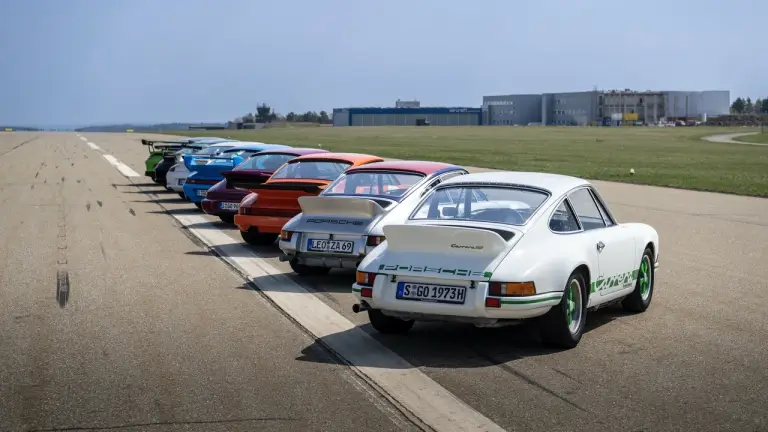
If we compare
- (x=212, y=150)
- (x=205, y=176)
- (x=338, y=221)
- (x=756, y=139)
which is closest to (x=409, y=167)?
(x=338, y=221)

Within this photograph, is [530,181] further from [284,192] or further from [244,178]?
[244,178]

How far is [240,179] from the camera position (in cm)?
1630

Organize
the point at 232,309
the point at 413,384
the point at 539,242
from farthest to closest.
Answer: the point at 232,309, the point at 539,242, the point at 413,384

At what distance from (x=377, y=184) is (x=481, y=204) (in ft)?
11.7

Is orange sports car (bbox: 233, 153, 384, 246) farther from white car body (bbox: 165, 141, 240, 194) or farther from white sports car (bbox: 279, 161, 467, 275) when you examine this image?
white car body (bbox: 165, 141, 240, 194)

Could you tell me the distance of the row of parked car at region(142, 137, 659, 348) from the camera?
25.2 feet

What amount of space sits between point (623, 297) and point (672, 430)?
136 inches

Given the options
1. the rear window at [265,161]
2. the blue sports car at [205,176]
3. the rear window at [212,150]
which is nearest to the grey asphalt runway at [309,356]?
the rear window at [265,161]

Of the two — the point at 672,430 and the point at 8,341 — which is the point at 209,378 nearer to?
the point at 8,341

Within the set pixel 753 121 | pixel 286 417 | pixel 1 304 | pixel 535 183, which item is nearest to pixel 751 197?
pixel 535 183

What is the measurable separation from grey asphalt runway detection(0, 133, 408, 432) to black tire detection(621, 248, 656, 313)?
303cm

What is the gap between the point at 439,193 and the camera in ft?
30.0

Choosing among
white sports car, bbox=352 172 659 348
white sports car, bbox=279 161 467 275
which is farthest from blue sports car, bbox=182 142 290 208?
white sports car, bbox=352 172 659 348

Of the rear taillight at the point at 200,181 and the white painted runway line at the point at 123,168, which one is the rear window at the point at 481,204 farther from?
the white painted runway line at the point at 123,168
